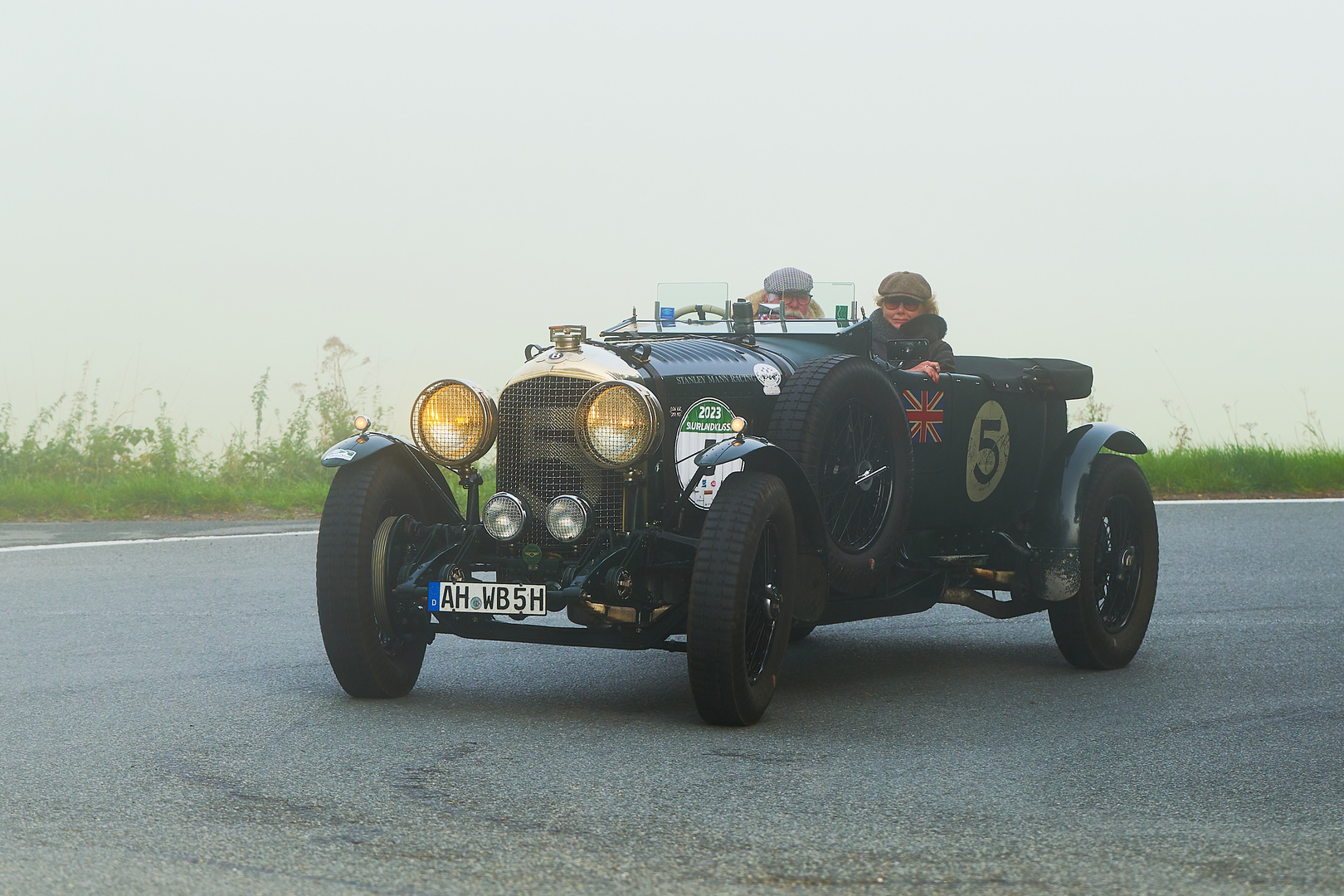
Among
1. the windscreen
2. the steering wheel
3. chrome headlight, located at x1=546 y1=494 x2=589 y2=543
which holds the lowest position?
chrome headlight, located at x1=546 y1=494 x2=589 y2=543

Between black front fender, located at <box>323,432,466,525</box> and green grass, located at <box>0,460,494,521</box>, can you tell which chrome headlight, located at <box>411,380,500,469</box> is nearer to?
black front fender, located at <box>323,432,466,525</box>

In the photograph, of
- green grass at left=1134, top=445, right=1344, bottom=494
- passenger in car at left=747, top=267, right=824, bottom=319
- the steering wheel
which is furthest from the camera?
green grass at left=1134, top=445, right=1344, bottom=494

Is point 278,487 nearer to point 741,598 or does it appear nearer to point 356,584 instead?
point 356,584

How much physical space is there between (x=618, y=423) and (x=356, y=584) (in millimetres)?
1193

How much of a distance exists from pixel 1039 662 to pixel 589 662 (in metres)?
2.20

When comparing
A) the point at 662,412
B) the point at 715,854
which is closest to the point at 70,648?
the point at 662,412

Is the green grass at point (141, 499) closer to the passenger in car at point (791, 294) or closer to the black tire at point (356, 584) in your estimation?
the passenger in car at point (791, 294)

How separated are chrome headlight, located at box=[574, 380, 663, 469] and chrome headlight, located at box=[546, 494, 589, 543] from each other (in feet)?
0.62

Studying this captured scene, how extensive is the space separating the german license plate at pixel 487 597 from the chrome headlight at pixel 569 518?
312mm

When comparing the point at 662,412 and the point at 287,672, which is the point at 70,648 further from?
the point at 662,412

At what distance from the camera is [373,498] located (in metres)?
5.89

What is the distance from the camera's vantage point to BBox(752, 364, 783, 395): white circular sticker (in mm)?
6277

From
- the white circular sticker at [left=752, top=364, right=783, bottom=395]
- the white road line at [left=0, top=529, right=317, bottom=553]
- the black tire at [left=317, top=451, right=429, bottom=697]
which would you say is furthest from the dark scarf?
the white road line at [left=0, top=529, right=317, bottom=553]

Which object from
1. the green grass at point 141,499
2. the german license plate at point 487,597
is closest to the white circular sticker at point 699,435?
the german license plate at point 487,597
